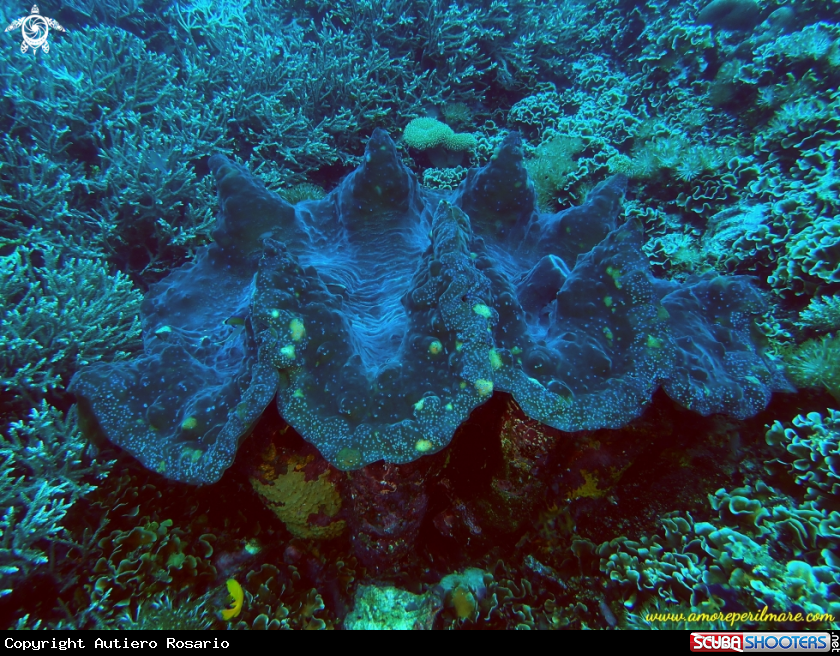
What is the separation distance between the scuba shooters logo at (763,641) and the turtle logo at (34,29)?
25.5ft

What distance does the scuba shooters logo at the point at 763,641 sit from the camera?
1.55m

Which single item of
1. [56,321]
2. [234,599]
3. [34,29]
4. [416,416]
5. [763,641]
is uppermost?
[34,29]

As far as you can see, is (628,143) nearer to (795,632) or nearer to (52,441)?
(795,632)

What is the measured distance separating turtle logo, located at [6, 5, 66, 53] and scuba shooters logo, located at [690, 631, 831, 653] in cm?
778

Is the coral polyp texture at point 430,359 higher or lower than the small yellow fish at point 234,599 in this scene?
higher

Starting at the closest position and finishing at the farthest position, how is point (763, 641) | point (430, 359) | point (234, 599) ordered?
point (763, 641) → point (430, 359) → point (234, 599)

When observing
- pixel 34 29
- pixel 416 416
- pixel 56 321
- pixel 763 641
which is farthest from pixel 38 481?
pixel 34 29

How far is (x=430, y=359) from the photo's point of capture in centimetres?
180

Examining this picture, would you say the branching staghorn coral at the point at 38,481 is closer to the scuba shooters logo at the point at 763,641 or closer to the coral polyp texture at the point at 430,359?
the coral polyp texture at the point at 430,359

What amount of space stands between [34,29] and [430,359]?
7.03 metres

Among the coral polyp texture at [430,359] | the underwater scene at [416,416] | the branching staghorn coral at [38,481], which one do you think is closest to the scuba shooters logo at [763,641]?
the underwater scene at [416,416]

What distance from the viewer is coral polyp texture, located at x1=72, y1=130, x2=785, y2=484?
1696 mm

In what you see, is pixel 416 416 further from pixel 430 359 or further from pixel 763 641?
pixel 763 641

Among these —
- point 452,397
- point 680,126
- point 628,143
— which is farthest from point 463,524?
point 680,126
